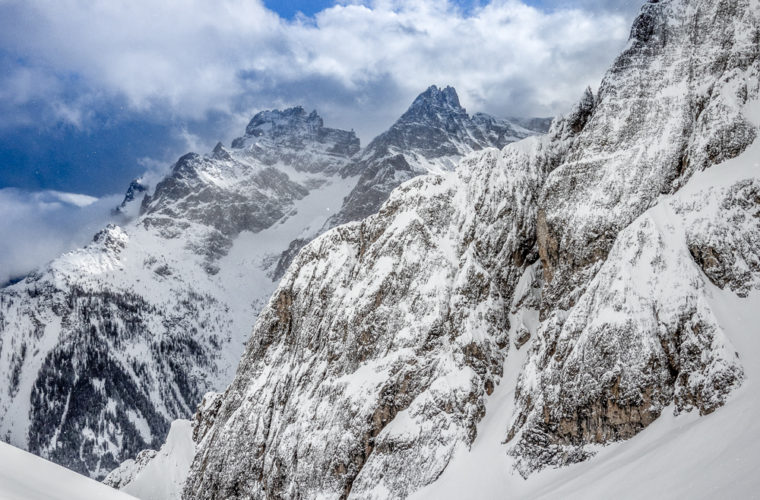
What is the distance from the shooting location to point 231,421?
71.1 m

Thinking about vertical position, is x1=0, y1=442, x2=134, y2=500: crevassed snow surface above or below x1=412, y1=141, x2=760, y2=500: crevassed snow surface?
above

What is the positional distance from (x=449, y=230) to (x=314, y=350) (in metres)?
21.9

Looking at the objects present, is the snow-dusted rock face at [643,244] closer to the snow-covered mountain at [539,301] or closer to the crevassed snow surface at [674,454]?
the snow-covered mountain at [539,301]

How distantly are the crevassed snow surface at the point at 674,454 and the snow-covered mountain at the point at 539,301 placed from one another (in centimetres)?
39

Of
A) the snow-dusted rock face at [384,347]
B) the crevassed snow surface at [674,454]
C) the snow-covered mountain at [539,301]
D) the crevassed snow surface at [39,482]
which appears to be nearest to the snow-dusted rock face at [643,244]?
the snow-covered mountain at [539,301]

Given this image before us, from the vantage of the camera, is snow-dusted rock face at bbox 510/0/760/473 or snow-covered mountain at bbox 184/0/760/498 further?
snow-covered mountain at bbox 184/0/760/498

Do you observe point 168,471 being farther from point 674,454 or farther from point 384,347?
point 674,454

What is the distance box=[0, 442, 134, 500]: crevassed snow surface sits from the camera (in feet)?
24.9

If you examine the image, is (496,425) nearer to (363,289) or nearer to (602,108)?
(363,289)

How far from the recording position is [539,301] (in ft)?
209

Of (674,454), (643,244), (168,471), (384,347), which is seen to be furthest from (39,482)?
(168,471)

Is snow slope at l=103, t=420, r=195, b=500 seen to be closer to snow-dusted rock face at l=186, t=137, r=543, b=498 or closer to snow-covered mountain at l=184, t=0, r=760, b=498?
snow-covered mountain at l=184, t=0, r=760, b=498

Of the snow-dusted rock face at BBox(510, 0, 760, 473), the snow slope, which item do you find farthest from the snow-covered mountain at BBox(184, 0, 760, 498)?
the snow slope

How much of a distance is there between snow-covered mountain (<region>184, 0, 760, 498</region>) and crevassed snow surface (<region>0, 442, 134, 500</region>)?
3608 cm
